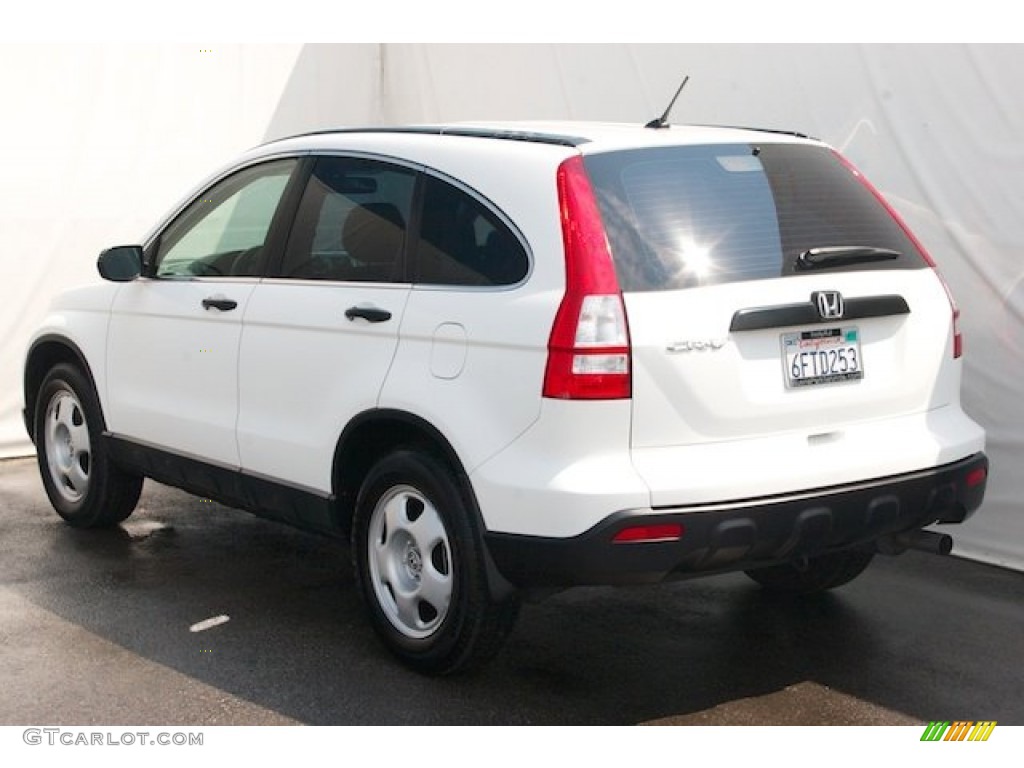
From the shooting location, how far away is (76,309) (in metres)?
6.75

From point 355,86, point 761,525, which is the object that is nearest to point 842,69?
point 761,525

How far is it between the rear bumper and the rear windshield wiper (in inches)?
28.4

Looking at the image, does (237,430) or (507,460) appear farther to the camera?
(237,430)

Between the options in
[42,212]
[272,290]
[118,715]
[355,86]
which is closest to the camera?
[118,715]

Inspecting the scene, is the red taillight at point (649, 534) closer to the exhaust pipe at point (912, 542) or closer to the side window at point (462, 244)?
the side window at point (462, 244)

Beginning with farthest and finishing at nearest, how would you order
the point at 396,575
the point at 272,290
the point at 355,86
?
1. the point at 355,86
2. the point at 272,290
3. the point at 396,575

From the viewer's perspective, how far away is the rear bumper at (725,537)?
4.21 metres

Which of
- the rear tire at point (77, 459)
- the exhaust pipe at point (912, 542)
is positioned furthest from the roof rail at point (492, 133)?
the rear tire at point (77, 459)

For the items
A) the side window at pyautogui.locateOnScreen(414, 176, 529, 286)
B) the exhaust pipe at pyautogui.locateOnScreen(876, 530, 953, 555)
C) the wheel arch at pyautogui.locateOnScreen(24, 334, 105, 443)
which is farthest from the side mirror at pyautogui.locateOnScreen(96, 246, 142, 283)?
the exhaust pipe at pyautogui.locateOnScreen(876, 530, 953, 555)

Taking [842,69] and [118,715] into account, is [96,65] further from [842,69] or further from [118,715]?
[118,715]

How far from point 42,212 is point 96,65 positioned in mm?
1018

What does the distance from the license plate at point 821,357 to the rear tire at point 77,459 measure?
3.51 meters
